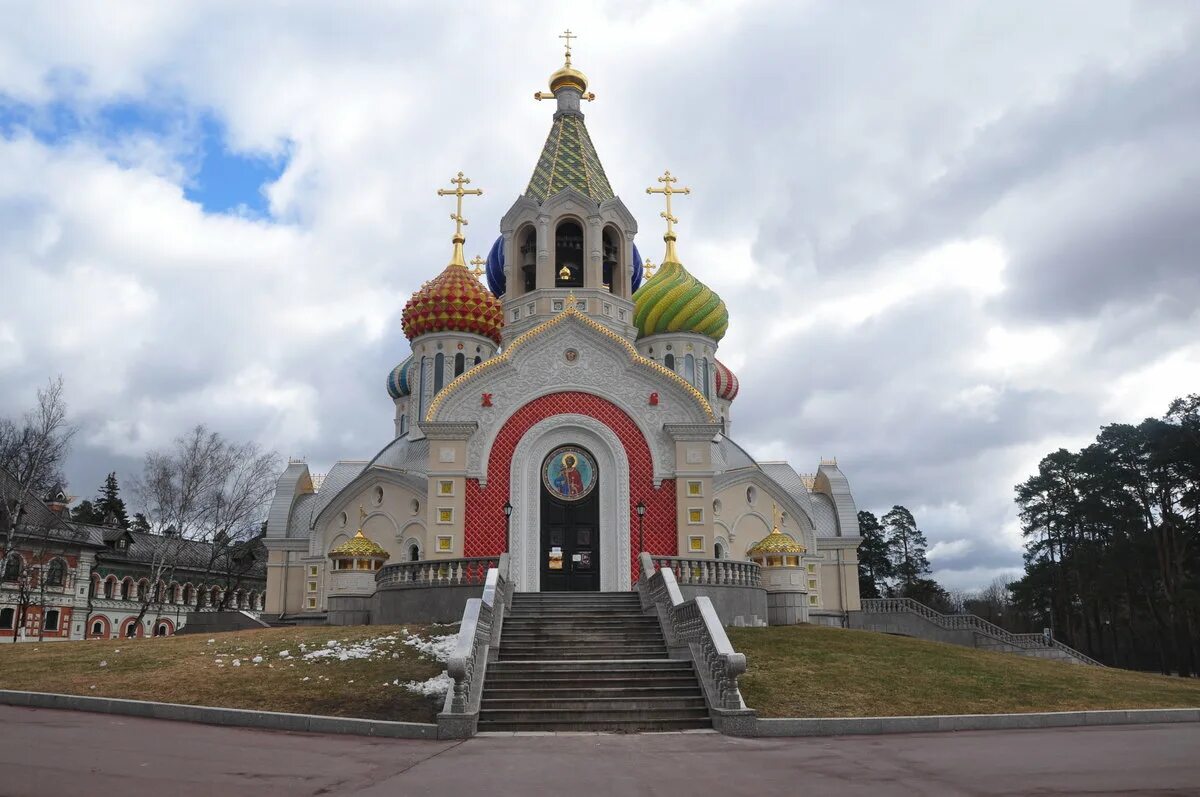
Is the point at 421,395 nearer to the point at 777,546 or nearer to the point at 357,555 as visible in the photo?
the point at 357,555

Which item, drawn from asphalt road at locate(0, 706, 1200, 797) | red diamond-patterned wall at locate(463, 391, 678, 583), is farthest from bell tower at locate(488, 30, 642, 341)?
asphalt road at locate(0, 706, 1200, 797)

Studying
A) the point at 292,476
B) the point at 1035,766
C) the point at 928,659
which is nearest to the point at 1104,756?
the point at 1035,766

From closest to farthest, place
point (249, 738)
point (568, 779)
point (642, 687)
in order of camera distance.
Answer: point (568, 779), point (249, 738), point (642, 687)

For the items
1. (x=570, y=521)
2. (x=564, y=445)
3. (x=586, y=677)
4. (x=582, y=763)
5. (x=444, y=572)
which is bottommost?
(x=582, y=763)

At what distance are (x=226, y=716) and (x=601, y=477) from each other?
12954mm

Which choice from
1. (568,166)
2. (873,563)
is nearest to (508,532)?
(568,166)

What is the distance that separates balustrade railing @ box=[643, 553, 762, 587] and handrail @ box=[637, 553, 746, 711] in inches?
35.7

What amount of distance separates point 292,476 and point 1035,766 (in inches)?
1118

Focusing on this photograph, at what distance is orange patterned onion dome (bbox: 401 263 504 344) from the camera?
31.8 meters

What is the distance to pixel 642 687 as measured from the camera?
47.3 feet

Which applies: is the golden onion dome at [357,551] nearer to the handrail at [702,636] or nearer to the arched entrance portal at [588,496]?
the arched entrance portal at [588,496]

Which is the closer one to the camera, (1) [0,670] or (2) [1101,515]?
(1) [0,670]

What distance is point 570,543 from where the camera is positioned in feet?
79.6

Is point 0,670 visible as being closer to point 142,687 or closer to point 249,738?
point 142,687
